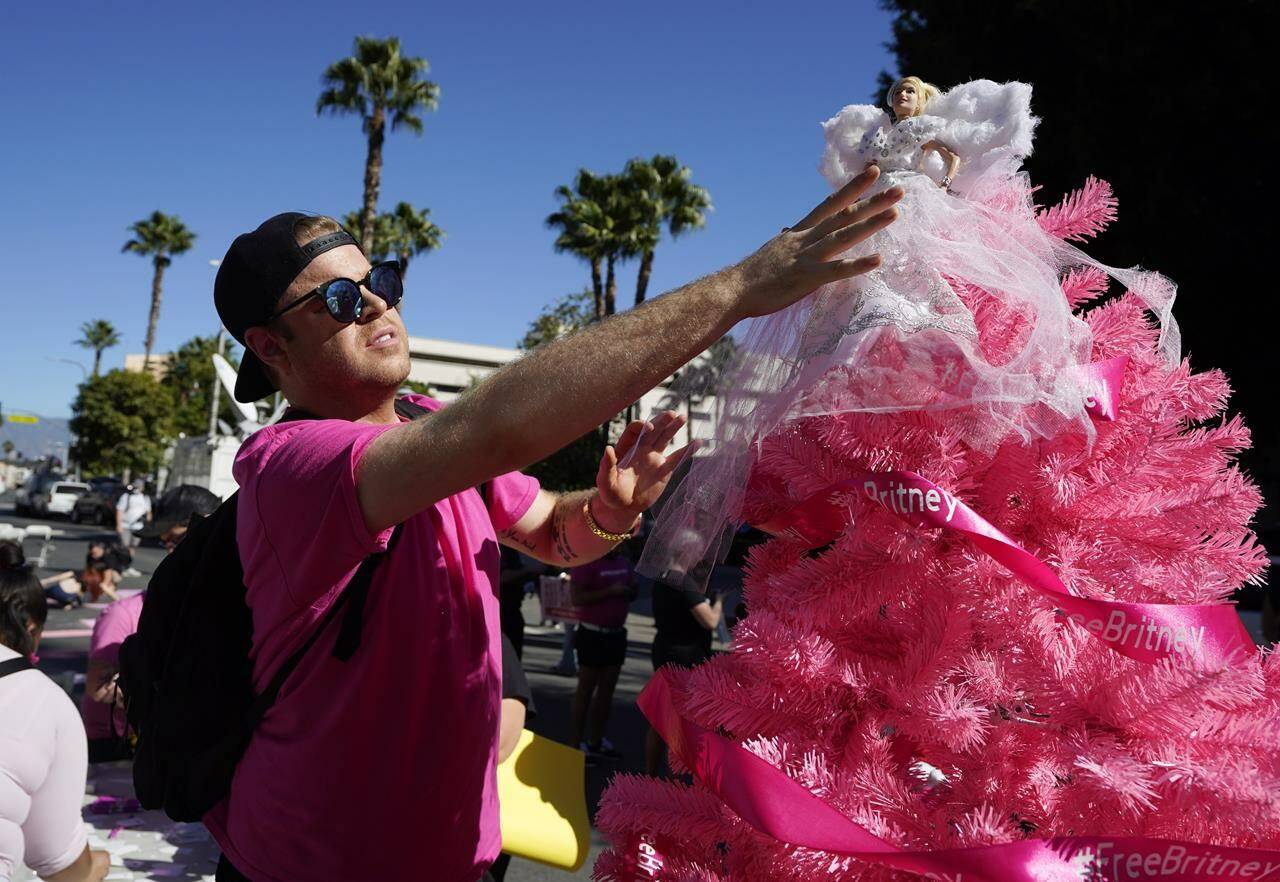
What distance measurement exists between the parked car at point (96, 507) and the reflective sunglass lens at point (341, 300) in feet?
120

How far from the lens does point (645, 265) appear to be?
2814cm

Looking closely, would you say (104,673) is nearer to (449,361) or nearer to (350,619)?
(350,619)

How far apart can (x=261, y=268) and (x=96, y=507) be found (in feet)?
124

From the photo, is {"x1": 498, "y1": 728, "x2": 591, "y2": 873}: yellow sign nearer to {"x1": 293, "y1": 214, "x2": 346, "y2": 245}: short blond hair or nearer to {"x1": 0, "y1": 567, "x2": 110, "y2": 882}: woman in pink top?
{"x1": 0, "y1": 567, "x2": 110, "y2": 882}: woman in pink top

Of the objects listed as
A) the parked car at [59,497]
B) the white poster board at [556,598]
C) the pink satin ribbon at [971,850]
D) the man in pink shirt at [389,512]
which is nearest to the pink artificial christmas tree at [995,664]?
the pink satin ribbon at [971,850]

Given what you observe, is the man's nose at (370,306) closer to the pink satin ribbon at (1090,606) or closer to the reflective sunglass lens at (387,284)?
the reflective sunglass lens at (387,284)

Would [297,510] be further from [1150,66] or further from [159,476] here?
[159,476]

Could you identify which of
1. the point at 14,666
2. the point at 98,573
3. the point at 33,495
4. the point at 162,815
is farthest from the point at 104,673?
the point at 33,495

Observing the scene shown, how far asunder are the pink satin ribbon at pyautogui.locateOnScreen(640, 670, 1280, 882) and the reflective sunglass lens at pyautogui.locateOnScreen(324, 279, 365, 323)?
2.99 ft

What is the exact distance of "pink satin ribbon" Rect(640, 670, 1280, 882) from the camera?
133 centimetres

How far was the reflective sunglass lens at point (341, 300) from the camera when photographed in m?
1.71

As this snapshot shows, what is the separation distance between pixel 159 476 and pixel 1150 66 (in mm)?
51107

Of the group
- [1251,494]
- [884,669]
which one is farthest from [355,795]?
[1251,494]

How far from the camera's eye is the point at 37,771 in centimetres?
241
